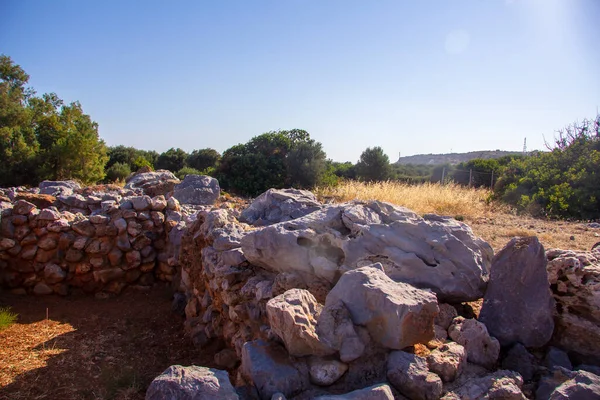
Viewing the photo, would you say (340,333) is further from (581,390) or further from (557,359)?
(557,359)

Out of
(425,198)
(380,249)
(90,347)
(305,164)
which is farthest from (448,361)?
(305,164)

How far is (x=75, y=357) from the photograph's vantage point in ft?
12.0

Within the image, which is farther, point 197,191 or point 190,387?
point 197,191

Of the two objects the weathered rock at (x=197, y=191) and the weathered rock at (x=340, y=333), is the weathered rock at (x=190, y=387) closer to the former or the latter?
the weathered rock at (x=340, y=333)

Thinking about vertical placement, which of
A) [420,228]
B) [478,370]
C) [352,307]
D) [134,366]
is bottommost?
[134,366]

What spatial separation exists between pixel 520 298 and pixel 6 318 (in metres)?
4.97

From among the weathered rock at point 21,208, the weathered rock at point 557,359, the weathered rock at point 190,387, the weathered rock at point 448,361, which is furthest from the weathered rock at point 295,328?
the weathered rock at point 21,208

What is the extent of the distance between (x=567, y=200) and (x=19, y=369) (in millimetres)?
12592

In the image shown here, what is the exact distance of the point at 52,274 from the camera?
5.37 m

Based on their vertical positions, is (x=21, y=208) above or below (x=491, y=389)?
above

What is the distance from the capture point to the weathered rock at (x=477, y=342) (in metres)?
2.46

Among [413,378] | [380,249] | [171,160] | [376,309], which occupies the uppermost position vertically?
[171,160]

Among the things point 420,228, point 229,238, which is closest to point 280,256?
point 229,238

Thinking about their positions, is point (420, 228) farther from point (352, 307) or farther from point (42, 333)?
point (42, 333)
